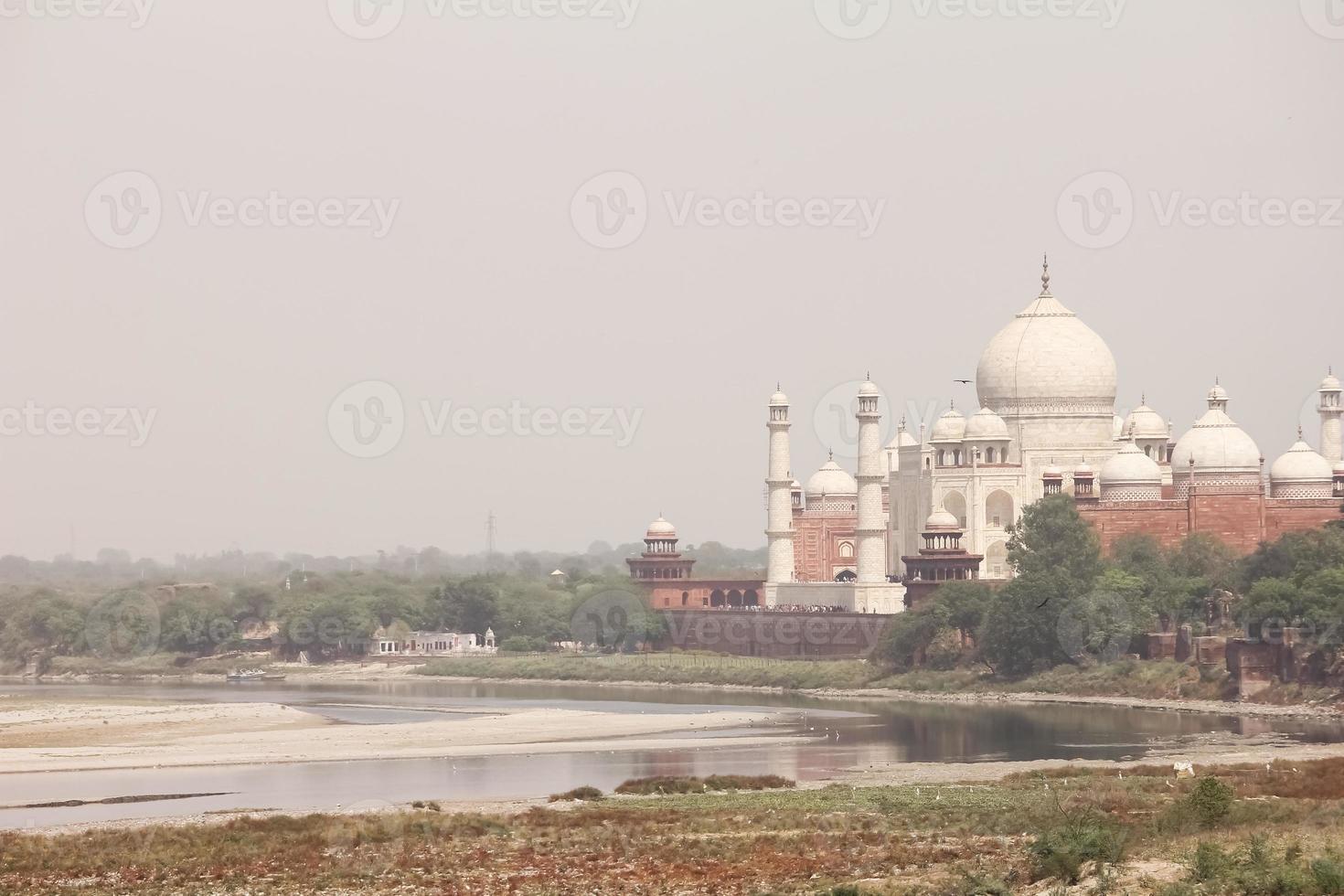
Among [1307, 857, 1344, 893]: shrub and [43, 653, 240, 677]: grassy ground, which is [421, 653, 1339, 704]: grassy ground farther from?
[1307, 857, 1344, 893]: shrub

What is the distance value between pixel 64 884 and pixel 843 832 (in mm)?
13469

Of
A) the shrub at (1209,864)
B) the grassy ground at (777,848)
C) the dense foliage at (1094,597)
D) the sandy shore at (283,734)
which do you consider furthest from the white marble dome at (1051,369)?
the shrub at (1209,864)

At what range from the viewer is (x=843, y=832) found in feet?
142

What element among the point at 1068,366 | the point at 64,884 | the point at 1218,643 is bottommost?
the point at 64,884

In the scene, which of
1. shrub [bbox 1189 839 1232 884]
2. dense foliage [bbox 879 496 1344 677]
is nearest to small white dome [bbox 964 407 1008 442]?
dense foliage [bbox 879 496 1344 677]

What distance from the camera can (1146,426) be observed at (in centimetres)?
10344

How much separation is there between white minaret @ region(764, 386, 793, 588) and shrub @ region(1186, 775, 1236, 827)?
221 ft

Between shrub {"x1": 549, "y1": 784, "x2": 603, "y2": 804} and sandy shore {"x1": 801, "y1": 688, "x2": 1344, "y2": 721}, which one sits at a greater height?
sandy shore {"x1": 801, "y1": 688, "x2": 1344, "y2": 721}

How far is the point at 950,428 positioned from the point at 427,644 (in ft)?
105

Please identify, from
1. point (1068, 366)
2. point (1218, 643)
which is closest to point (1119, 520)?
point (1068, 366)

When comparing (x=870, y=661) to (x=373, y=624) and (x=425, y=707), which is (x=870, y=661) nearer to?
(x=425, y=707)

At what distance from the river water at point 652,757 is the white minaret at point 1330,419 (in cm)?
2867

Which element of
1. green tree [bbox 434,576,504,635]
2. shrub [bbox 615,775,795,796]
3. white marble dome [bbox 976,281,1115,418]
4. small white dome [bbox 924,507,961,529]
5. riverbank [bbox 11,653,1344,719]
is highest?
white marble dome [bbox 976,281,1115,418]

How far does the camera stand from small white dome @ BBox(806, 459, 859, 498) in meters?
117
